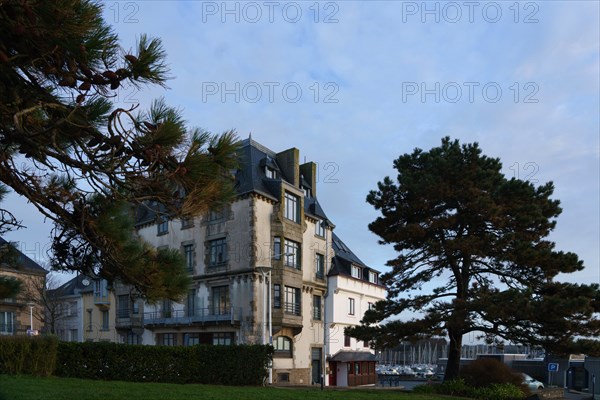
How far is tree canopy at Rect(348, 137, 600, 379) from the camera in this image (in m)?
22.8

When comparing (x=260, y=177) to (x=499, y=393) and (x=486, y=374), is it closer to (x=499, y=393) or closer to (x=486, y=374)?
(x=486, y=374)

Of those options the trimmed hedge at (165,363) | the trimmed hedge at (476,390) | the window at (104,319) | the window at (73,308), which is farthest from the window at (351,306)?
the window at (73,308)

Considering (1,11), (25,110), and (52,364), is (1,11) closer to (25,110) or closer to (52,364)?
(25,110)

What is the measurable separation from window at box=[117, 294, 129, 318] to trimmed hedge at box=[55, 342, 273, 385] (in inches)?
869

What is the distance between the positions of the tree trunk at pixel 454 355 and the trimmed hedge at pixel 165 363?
8336 millimetres

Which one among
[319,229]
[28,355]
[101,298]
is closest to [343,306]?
[319,229]

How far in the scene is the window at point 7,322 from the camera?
47.4 meters


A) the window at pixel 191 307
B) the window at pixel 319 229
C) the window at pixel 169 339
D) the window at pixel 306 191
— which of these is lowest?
the window at pixel 169 339

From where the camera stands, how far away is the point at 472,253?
24188 millimetres

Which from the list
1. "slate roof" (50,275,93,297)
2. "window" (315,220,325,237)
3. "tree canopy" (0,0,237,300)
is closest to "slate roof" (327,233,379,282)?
"window" (315,220,325,237)

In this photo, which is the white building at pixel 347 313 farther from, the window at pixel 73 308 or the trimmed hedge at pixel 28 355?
the window at pixel 73 308

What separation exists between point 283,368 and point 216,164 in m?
33.4

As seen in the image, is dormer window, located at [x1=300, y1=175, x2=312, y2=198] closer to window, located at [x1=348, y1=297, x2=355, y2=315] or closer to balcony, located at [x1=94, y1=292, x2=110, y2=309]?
window, located at [x1=348, y1=297, x2=355, y2=315]

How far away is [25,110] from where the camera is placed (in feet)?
18.5
